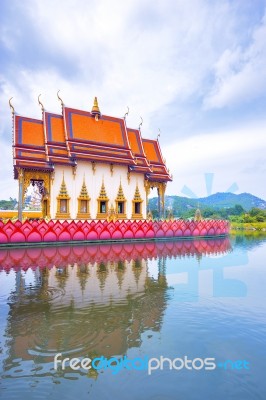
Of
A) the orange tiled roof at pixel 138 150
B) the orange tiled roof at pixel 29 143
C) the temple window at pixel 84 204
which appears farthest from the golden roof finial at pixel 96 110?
the temple window at pixel 84 204

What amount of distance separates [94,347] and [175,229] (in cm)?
1675

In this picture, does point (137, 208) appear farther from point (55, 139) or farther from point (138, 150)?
point (55, 139)

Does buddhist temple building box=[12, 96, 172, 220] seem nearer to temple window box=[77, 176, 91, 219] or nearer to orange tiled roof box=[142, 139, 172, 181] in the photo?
temple window box=[77, 176, 91, 219]

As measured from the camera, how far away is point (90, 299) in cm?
610

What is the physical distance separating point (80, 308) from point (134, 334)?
155cm

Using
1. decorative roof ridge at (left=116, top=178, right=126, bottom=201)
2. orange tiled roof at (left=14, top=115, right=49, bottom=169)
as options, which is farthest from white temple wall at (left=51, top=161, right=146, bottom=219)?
orange tiled roof at (left=14, top=115, right=49, bottom=169)

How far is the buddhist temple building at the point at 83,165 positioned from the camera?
2050cm

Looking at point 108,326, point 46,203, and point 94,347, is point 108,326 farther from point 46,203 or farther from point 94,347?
point 46,203

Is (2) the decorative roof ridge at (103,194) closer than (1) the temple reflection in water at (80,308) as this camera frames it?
No

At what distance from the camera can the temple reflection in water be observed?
388cm

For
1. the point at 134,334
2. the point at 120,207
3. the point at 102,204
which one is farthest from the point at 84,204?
the point at 134,334

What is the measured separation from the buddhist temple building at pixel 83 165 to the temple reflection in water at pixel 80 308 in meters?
10.9

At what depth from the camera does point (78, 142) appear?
2209 centimetres

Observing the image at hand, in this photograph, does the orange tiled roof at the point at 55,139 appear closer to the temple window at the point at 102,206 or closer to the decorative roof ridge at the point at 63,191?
the decorative roof ridge at the point at 63,191
